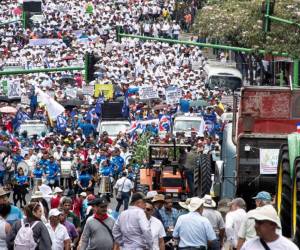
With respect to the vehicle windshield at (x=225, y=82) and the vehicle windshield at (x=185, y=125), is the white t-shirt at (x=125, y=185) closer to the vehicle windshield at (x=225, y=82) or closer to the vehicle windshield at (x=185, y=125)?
the vehicle windshield at (x=185, y=125)

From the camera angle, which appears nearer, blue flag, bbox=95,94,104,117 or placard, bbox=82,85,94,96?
blue flag, bbox=95,94,104,117

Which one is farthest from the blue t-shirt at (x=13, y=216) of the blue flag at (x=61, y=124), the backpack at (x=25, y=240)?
the blue flag at (x=61, y=124)

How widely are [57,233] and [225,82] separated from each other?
44657 millimetres

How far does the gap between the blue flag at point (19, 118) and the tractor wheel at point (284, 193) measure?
32048 millimetres

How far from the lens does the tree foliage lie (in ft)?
153

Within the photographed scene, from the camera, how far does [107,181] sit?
37.8 m

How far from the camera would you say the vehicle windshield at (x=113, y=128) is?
46.7 metres

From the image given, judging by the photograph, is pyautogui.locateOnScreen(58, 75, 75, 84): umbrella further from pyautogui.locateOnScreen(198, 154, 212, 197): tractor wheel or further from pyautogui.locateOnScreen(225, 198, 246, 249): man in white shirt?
pyautogui.locateOnScreen(225, 198, 246, 249): man in white shirt

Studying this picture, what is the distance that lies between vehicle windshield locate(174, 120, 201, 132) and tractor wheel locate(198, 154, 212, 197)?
1698 centimetres

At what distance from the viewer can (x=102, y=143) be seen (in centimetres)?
4328

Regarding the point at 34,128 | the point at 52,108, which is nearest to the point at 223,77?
the point at 52,108

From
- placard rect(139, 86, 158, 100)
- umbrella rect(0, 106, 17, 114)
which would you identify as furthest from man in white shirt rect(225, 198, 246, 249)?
placard rect(139, 86, 158, 100)

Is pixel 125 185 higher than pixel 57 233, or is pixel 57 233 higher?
pixel 57 233

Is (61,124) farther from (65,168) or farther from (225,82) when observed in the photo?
(225,82)
